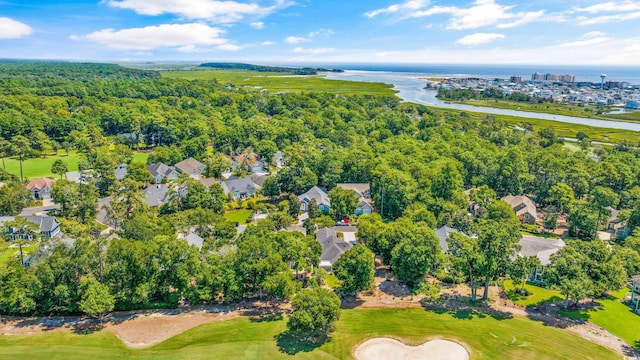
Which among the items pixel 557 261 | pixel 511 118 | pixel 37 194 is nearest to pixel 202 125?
pixel 37 194

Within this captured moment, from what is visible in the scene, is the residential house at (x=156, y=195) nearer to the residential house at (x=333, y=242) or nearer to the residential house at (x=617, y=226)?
the residential house at (x=333, y=242)

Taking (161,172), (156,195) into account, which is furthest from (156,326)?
(161,172)

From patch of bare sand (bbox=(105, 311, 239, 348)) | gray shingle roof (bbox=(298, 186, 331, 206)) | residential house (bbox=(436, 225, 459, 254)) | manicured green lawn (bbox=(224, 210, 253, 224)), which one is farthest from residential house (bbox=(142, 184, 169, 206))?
residential house (bbox=(436, 225, 459, 254))

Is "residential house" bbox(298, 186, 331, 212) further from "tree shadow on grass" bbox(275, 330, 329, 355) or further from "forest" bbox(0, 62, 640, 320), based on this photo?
"tree shadow on grass" bbox(275, 330, 329, 355)

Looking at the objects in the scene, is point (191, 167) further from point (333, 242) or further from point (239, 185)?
point (333, 242)

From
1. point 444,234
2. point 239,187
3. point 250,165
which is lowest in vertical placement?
point 444,234
